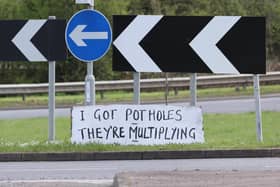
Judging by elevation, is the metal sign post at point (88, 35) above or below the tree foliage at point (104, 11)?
below

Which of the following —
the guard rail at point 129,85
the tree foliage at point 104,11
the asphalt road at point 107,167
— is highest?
the tree foliage at point 104,11

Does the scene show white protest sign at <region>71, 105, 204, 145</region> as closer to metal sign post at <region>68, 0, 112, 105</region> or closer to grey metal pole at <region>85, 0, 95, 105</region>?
grey metal pole at <region>85, 0, 95, 105</region>

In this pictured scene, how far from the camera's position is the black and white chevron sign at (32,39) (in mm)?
14852

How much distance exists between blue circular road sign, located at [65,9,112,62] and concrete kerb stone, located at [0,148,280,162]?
A: 1.82 meters

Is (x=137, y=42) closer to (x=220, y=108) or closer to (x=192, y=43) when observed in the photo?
(x=192, y=43)

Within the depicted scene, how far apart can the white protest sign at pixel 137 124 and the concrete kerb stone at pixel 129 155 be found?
0.89 meters

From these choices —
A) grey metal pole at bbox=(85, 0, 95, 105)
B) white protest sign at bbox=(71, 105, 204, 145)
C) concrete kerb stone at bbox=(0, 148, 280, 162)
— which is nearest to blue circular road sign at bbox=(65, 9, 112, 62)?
grey metal pole at bbox=(85, 0, 95, 105)

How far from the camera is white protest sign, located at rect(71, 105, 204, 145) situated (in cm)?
1399

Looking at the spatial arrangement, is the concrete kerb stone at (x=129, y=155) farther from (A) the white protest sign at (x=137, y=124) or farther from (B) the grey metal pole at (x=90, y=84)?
(B) the grey metal pole at (x=90, y=84)

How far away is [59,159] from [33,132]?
6201 millimetres

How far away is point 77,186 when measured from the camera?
31.7 ft

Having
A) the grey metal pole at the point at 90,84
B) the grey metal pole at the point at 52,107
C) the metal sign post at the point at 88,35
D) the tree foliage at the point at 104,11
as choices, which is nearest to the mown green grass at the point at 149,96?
the tree foliage at the point at 104,11

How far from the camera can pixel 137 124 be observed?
14016 mm

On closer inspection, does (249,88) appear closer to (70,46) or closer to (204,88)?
(204,88)
